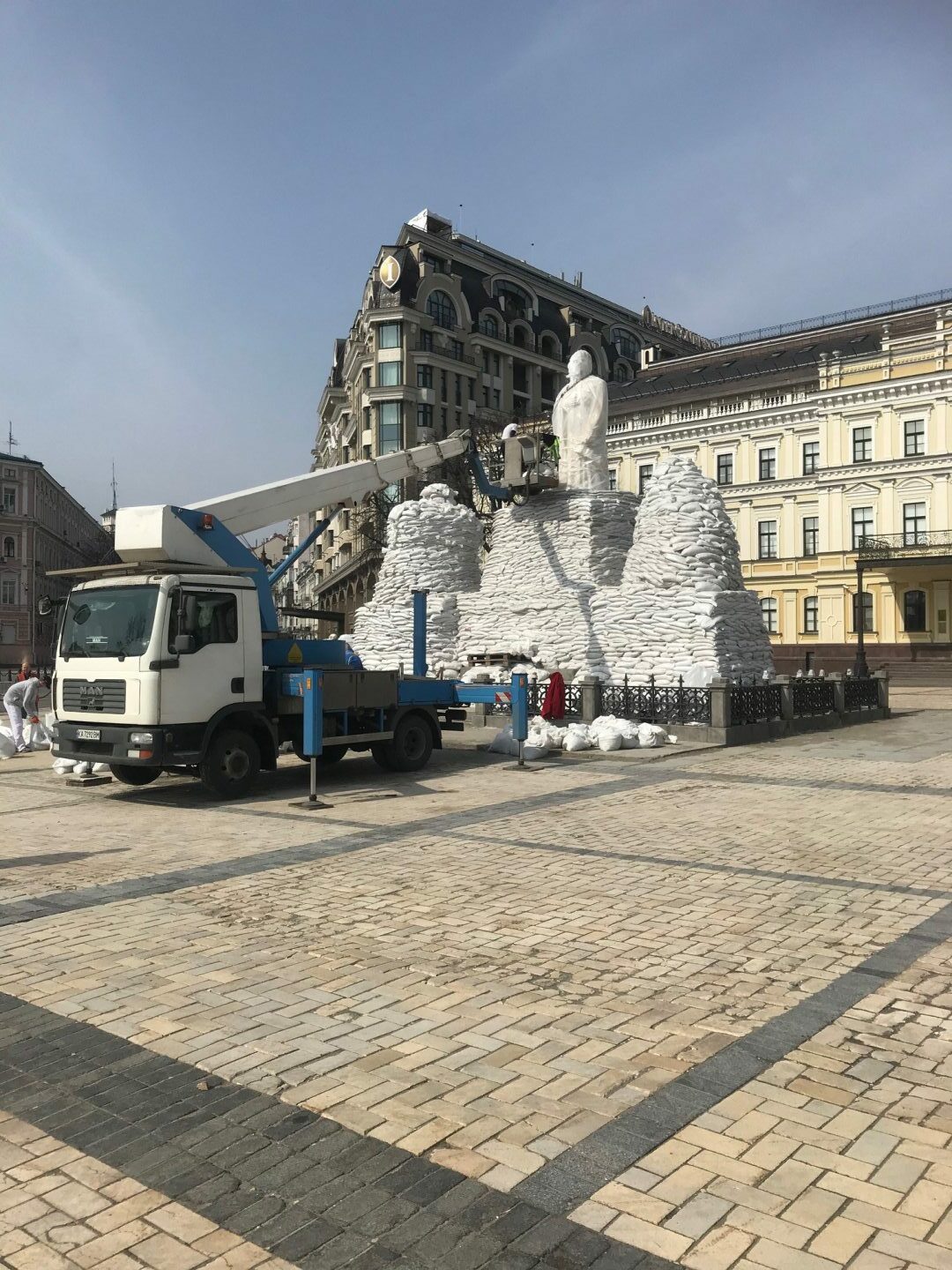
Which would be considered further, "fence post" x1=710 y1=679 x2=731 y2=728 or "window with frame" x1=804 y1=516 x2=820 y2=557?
"window with frame" x1=804 y1=516 x2=820 y2=557

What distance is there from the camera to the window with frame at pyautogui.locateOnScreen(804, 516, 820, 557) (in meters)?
51.9

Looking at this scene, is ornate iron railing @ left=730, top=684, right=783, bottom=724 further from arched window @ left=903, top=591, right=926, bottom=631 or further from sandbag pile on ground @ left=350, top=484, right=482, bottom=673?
arched window @ left=903, top=591, right=926, bottom=631

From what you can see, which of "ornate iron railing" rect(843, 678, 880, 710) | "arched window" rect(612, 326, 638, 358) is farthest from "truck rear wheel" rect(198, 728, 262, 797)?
"arched window" rect(612, 326, 638, 358)

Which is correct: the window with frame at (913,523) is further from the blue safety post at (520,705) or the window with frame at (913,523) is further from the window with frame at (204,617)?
the window with frame at (204,617)

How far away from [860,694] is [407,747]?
14878 mm

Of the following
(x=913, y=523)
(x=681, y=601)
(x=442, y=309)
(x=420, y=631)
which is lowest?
(x=420, y=631)

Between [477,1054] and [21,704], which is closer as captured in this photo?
[477,1054]

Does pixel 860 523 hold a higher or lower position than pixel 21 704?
higher

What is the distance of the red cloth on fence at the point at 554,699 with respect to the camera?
773 inches

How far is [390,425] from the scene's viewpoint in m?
60.0

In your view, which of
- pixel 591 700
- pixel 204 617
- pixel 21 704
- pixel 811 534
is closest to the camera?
pixel 204 617

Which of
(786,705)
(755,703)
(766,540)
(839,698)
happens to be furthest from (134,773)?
(766,540)

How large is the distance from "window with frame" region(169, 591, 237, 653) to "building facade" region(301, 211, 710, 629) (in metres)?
37.7

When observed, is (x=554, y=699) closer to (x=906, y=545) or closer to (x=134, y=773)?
(x=134, y=773)
